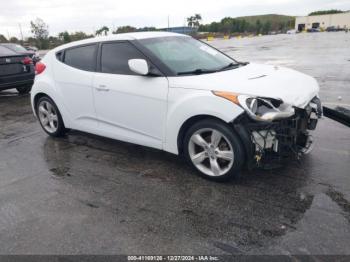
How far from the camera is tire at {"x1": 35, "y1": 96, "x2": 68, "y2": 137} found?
563 centimetres

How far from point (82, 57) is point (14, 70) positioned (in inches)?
223

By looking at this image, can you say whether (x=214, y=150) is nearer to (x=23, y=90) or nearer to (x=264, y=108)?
(x=264, y=108)

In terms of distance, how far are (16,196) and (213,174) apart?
2232 mm

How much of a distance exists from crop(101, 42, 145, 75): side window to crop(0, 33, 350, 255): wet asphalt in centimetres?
120

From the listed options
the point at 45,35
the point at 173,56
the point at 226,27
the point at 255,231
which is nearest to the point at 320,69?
the point at 173,56

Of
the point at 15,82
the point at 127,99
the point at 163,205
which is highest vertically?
the point at 127,99

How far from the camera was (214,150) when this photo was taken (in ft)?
12.5

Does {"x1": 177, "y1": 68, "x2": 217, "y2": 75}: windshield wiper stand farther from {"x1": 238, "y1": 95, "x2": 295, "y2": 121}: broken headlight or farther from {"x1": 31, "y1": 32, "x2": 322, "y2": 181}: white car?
{"x1": 238, "y1": 95, "x2": 295, "y2": 121}: broken headlight

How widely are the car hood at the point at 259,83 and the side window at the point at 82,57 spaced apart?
150 cm

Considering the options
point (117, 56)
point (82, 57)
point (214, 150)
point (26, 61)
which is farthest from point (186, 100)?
point (26, 61)

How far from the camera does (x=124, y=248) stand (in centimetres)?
285

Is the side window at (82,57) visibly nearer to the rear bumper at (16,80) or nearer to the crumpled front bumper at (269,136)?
the crumpled front bumper at (269,136)

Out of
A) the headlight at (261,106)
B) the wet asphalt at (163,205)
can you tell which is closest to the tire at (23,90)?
the wet asphalt at (163,205)

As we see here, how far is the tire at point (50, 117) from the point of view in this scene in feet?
18.5
